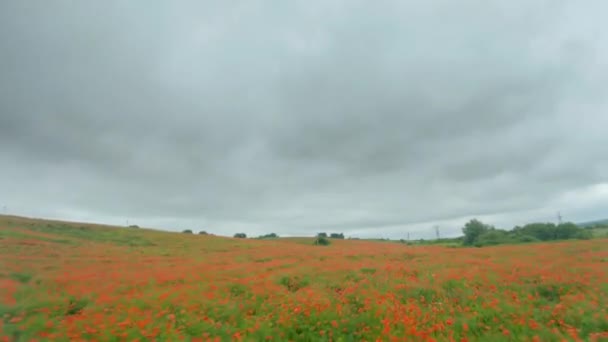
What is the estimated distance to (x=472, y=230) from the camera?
224 ft

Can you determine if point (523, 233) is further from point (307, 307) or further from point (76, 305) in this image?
point (76, 305)

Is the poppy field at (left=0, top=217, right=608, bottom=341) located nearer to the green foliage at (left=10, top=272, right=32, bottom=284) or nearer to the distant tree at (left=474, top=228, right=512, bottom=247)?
the green foliage at (left=10, top=272, right=32, bottom=284)

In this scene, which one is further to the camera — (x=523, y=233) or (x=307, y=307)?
(x=523, y=233)

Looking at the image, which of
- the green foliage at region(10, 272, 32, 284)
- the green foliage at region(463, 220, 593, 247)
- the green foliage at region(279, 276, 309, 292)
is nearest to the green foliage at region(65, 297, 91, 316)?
the green foliage at region(10, 272, 32, 284)

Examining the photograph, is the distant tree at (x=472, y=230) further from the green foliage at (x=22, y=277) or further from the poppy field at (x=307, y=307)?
the green foliage at (x=22, y=277)

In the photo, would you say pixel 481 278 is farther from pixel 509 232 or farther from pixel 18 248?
pixel 509 232

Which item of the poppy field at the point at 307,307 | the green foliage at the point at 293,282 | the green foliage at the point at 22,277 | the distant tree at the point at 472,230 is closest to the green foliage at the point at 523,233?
the distant tree at the point at 472,230

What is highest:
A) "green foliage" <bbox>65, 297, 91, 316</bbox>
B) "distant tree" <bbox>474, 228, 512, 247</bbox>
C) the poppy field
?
"distant tree" <bbox>474, 228, 512, 247</bbox>

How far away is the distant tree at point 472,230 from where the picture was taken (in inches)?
2644

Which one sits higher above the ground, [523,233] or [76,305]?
[523,233]

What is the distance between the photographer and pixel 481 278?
1115 cm

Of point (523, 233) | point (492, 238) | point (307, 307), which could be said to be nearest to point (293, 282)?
point (307, 307)

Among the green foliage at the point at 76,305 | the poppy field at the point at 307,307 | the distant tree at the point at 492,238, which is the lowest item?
the green foliage at the point at 76,305

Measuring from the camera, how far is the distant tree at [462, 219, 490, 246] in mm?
67156
